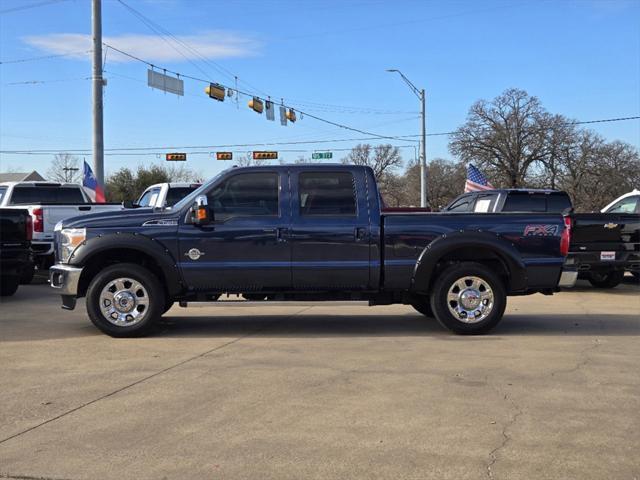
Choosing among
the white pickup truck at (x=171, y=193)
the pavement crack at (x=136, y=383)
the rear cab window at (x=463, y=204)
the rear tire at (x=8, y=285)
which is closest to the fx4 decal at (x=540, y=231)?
the pavement crack at (x=136, y=383)

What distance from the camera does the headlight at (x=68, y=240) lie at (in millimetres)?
7602

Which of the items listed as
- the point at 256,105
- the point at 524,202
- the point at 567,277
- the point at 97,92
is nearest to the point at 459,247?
the point at 567,277

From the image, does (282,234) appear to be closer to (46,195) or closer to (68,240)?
(68,240)

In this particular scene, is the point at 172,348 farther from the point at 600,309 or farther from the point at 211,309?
the point at 600,309

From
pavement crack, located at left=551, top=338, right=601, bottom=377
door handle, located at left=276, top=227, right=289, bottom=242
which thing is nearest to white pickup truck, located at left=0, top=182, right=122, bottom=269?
door handle, located at left=276, top=227, right=289, bottom=242

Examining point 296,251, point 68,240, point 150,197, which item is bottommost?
point 296,251

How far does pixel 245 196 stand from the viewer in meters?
7.77

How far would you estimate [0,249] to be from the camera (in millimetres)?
10641

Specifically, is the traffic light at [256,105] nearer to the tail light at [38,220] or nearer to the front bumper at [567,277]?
the tail light at [38,220]

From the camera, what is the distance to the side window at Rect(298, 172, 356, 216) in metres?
7.79

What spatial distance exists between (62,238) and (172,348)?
6.48ft

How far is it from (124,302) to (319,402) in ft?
11.3

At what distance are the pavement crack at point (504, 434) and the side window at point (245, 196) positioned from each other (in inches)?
139

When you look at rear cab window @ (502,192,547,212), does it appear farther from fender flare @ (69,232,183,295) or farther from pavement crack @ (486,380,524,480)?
pavement crack @ (486,380,524,480)
